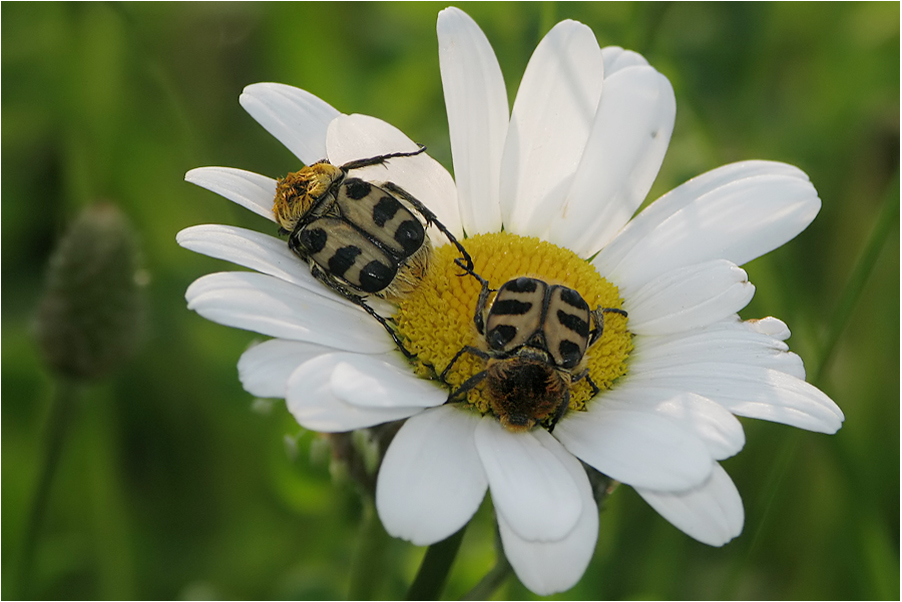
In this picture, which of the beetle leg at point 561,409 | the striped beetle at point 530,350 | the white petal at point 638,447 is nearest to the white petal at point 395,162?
the striped beetle at point 530,350

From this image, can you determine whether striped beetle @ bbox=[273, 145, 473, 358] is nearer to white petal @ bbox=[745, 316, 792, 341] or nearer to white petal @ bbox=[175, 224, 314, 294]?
white petal @ bbox=[175, 224, 314, 294]

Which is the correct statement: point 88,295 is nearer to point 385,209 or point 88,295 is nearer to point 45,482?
point 45,482

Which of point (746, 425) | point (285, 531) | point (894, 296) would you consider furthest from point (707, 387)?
point (894, 296)

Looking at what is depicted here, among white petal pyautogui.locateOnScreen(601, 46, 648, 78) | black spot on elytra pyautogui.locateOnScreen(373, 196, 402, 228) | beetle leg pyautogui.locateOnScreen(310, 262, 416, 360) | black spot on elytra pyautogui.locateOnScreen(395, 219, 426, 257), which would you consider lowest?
beetle leg pyautogui.locateOnScreen(310, 262, 416, 360)

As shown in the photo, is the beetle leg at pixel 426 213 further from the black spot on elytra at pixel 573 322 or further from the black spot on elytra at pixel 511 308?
the black spot on elytra at pixel 573 322

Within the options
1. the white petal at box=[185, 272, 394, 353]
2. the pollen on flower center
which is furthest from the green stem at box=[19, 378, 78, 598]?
the pollen on flower center

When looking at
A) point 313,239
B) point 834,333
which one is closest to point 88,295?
point 313,239

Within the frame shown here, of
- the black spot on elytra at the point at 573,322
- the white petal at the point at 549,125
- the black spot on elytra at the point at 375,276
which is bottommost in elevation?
the black spot on elytra at the point at 375,276
